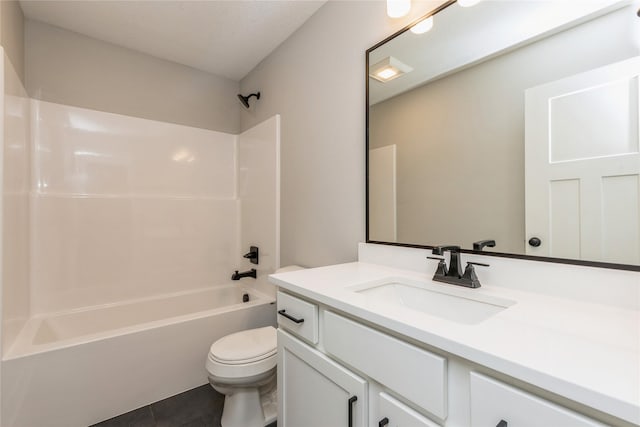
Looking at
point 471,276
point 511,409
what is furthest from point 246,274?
point 511,409

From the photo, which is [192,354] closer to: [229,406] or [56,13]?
[229,406]

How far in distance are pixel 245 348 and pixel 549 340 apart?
1.35 metres

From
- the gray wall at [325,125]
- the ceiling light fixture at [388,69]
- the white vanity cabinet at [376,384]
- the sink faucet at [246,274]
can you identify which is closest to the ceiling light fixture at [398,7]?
the gray wall at [325,125]

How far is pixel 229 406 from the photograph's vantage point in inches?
59.1

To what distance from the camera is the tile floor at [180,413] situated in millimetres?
1561

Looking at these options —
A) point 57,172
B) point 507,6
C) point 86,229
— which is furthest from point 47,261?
point 507,6

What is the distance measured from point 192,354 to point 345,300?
1.50 m

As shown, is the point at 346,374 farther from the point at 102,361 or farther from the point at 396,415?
the point at 102,361

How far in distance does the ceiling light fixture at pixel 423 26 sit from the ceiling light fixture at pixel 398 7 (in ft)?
0.28

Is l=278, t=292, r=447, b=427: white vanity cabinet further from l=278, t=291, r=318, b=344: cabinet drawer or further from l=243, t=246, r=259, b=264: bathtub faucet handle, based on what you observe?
l=243, t=246, r=259, b=264: bathtub faucet handle

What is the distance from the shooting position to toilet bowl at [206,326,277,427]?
1.41m

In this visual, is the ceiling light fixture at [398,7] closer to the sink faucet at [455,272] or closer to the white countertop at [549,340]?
the sink faucet at [455,272]

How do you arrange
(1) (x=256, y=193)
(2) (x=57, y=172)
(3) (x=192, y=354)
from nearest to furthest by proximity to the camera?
(3) (x=192, y=354)
(2) (x=57, y=172)
(1) (x=256, y=193)

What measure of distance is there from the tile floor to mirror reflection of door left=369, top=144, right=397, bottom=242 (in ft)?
4.00
